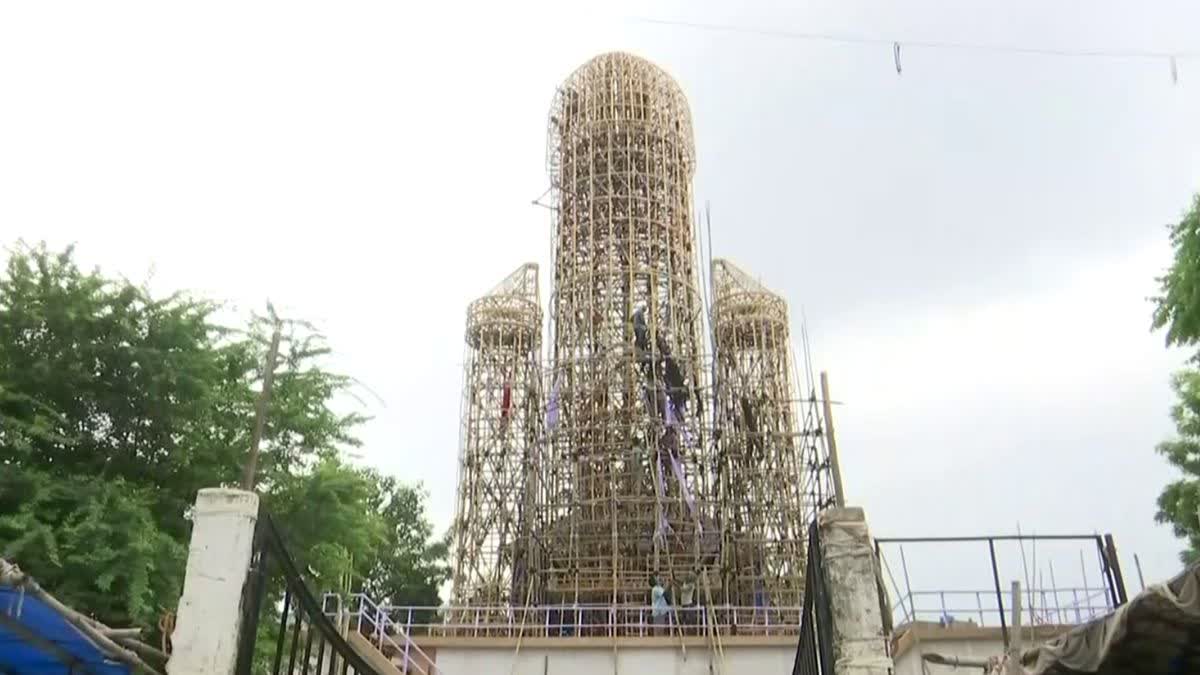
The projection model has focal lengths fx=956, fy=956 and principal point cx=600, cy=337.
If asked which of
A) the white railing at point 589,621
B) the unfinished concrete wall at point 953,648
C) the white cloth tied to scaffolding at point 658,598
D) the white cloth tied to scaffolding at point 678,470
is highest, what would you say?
the white cloth tied to scaffolding at point 678,470

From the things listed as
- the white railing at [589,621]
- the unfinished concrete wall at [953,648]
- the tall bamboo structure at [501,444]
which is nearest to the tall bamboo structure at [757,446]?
the white railing at [589,621]

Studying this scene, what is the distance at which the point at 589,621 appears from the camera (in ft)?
69.2

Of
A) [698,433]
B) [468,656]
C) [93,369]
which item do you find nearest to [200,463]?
[93,369]

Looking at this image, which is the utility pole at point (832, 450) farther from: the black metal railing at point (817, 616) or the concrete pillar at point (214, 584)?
the concrete pillar at point (214, 584)

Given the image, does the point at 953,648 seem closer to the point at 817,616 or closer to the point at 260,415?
the point at 817,616

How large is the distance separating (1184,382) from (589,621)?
45.5 ft

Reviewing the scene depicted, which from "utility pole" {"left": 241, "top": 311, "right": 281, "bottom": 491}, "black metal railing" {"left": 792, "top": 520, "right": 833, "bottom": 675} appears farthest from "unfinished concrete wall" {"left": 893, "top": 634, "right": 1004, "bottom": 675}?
"utility pole" {"left": 241, "top": 311, "right": 281, "bottom": 491}

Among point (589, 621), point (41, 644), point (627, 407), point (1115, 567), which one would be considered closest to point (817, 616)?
point (1115, 567)

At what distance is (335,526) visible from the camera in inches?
599

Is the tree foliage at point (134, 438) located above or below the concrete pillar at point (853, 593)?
above

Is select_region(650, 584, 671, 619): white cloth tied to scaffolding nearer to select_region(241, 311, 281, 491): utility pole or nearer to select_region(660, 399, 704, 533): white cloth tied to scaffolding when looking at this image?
select_region(660, 399, 704, 533): white cloth tied to scaffolding

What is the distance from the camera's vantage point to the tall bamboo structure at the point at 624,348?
22641mm

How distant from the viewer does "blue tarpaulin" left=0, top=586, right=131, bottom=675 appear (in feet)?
19.2

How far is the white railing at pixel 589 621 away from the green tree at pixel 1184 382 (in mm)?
7506
